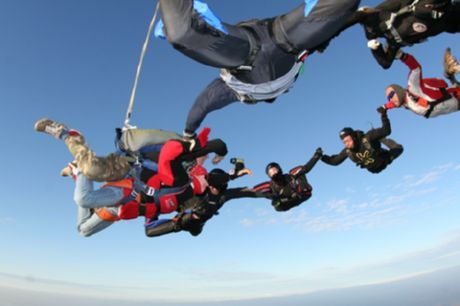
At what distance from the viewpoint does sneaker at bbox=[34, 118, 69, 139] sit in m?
3.77

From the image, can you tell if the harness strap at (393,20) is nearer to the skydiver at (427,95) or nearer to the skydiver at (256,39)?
the skydiver at (427,95)

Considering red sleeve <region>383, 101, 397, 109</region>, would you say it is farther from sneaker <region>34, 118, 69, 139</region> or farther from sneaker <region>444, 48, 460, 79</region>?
sneaker <region>34, 118, 69, 139</region>

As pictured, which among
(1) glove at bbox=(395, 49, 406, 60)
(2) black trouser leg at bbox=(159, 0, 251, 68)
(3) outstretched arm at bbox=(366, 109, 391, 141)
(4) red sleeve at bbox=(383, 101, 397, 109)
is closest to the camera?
(2) black trouser leg at bbox=(159, 0, 251, 68)

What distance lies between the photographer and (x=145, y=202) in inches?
190

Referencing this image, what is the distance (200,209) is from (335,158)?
3508 mm

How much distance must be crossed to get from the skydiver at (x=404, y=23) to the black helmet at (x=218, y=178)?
122 inches

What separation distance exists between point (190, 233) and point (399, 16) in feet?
16.6

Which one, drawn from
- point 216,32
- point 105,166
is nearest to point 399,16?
point 216,32

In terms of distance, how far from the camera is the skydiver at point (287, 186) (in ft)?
21.5

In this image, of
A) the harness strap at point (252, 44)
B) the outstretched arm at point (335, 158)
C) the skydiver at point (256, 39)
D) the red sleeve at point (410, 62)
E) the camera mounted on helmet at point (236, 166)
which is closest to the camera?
the skydiver at point (256, 39)

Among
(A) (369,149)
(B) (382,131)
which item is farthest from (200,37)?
(A) (369,149)

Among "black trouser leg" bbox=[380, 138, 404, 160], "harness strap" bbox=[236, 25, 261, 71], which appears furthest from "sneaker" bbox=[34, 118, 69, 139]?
"black trouser leg" bbox=[380, 138, 404, 160]

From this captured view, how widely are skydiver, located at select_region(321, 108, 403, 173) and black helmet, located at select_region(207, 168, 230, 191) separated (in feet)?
10.2

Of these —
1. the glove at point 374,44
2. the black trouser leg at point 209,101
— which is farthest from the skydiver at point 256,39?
the glove at point 374,44
